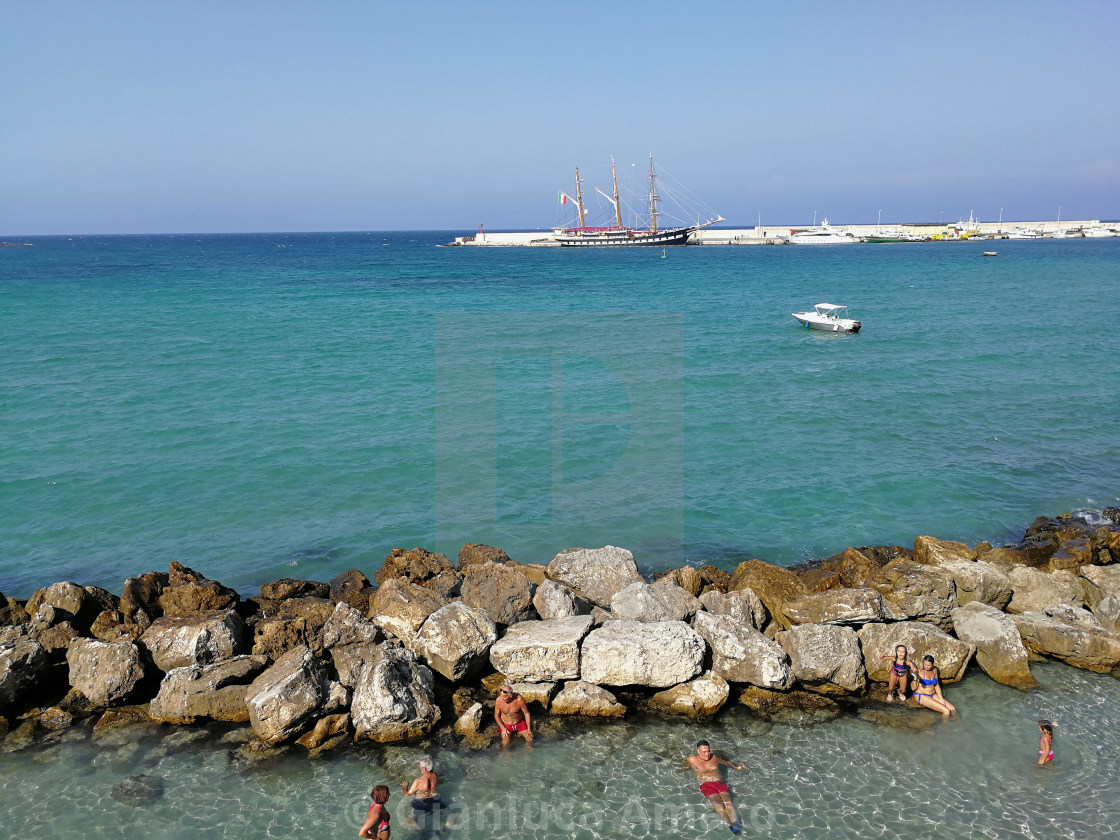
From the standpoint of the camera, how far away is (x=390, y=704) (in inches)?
435

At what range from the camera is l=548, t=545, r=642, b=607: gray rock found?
14500 millimetres

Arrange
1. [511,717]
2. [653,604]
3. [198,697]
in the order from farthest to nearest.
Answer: [653,604] → [198,697] → [511,717]

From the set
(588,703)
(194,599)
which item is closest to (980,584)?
(588,703)

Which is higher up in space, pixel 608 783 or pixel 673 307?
pixel 673 307

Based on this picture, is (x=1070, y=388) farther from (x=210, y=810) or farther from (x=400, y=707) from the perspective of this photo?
(x=210, y=810)

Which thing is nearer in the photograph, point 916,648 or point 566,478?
point 916,648

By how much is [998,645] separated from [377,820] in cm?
992

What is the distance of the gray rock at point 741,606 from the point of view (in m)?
13.3

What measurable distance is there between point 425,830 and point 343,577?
652cm

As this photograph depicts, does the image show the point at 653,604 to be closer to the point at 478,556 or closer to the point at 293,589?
the point at 478,556

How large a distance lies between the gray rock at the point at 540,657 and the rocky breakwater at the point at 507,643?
2 cm

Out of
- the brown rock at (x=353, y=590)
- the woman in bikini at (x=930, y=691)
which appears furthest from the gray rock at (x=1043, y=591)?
the brown rock at (x=353, y=590)

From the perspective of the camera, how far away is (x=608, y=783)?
33.6 ft

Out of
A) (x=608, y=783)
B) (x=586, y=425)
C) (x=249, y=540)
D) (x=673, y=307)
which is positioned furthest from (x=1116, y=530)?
(x=673, y=307)
